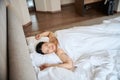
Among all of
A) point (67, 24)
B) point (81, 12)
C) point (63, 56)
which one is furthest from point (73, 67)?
point (81, 12)

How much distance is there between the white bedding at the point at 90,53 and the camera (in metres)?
1.10

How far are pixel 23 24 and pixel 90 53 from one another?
5.75ft

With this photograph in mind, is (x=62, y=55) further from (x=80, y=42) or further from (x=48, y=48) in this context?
(x=80, y=42)

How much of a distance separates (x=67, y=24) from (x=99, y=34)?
1.29m

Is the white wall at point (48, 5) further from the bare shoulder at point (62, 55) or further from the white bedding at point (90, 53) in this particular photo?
the bare shoulder at point (62, 55)

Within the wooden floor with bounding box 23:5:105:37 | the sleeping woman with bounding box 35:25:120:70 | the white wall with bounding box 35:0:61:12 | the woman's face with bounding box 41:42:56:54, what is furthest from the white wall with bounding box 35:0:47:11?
the woman's face with bounding box 41:42:56:54

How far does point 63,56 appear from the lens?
1.32m

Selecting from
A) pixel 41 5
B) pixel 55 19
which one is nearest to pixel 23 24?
pixel 55 19

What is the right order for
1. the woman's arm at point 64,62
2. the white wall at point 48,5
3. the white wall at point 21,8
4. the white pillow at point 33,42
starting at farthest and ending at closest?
the white wall at point 48,5
the white wall at point 21,8
the white pillow at point 33,42
the woman's arm at point 64,62

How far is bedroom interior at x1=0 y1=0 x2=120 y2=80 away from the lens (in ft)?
2.19

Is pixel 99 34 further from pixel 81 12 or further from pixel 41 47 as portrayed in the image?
pixel 81 12

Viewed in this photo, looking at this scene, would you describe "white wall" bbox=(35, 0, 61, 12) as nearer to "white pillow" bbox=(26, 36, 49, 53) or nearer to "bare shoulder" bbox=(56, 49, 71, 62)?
"white pillow" bbox=(26, 36, 49, 53)

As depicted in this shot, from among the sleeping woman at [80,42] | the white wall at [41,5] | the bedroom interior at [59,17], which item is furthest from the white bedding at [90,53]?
the white wall at [41,5]

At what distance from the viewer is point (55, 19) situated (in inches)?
119
